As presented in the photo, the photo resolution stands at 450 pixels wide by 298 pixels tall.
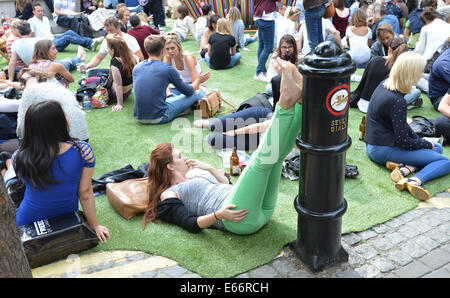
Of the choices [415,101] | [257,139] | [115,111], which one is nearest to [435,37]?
[415,101]

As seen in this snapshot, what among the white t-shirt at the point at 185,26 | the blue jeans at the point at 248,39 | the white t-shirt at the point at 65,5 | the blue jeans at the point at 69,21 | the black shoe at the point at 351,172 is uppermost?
the white t-shirt at the point at 65,5

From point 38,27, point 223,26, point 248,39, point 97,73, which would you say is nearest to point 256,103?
point 97,73

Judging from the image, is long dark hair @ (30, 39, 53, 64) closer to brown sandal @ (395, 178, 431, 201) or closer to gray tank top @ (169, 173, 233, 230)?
gray tank top @ (169, 173, 233, 230)

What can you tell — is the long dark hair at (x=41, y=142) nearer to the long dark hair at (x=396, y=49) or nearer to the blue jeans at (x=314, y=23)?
the long dark hair at (x=396, y=49)

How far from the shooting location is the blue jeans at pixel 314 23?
27.7ft

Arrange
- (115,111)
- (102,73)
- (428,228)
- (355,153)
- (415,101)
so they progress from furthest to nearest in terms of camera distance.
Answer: (102,73)
(115,111)
(415,101)
(355,153)
(428,228)

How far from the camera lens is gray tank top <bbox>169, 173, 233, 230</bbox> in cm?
418

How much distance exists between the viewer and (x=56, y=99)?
549 cm

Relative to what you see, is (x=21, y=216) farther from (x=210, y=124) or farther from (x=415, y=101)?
(x=415, y=101)

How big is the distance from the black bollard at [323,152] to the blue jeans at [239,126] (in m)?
2.37

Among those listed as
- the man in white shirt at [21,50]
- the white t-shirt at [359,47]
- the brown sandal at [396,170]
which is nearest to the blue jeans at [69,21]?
the man in white shirt at [21,50]

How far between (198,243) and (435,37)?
6683 mm

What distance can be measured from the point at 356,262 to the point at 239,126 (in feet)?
9.39

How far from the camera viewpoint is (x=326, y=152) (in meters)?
3.31
